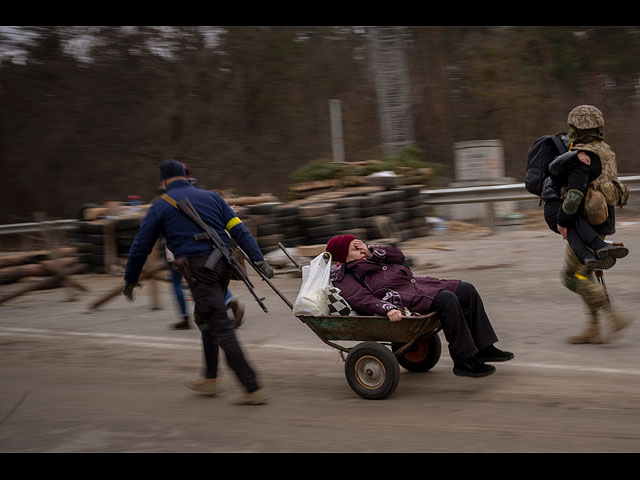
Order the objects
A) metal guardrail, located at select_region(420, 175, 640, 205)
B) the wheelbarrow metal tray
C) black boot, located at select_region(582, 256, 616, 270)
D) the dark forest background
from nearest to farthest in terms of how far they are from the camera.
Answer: the wheelbarrow metal tray → black boot, located at select_region(582, 256, 616, 270) → metal guardrail, located at select_region(420, 175, 640, 205) → the dark forest background

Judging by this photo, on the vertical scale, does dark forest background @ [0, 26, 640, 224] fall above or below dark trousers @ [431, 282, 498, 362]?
above

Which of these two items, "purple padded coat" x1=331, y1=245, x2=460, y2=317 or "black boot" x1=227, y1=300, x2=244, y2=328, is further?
"black boot" x1=227, y1=300, x2=244, y2=328

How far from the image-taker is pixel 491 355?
6176 mm

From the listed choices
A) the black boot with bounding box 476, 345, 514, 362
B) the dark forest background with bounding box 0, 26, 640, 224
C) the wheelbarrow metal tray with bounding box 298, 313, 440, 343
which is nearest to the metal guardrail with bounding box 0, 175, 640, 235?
the black boot with bounding box 476, 345, 514, 362

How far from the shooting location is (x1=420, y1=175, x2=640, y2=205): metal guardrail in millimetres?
14469

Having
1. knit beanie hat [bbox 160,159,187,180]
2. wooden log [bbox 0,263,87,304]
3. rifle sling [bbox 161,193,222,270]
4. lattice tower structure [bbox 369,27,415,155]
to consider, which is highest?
lattice tower structure [bbox 369,27,415,155]

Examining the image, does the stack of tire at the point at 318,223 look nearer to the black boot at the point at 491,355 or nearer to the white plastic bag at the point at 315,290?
the white plastic bag at the point at 315,290

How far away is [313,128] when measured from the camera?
2873 cm

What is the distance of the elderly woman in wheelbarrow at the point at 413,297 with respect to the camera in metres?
5.74

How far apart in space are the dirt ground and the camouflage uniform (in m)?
0.26

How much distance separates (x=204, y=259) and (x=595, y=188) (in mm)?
3355

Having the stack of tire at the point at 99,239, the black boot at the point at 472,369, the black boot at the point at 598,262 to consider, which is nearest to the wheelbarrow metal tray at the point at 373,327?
the black boot at the point at 472,369

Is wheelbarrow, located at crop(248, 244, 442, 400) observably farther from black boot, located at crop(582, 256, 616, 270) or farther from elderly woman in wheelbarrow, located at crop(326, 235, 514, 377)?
black boot, located at crop(582, 256, 616, 270)
